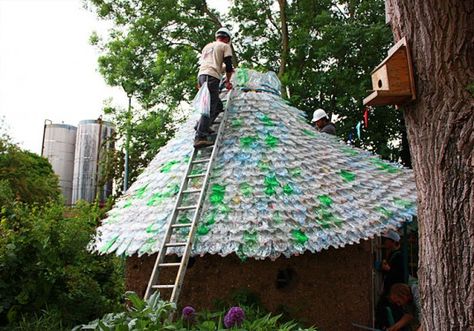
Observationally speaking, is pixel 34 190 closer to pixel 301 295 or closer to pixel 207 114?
pixel 207 114

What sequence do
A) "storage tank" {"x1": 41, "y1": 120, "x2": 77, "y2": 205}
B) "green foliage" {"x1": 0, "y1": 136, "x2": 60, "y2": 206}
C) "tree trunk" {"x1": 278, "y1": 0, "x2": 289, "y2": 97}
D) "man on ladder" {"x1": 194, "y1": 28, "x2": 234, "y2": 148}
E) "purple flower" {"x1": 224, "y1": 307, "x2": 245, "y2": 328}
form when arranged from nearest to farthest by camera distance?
1. "purple flower" {"x1": 224, "y1": 307, "x2": 245, "y2": 328}
2. "man on ladder" {"x1": 194, "y1": 28, "x2": 234, "y2": 148}
3. "green foliage" {"x1": 0, "y1": 136, "x2": 60, "y2": 206}
4. "tree trunk" {"x1": 278, "y1": 0, "x2": 289, "y2": 97}
5. "storage tank" {"x1": 41, "y1": 120, "x2": 77, "y2": 205}

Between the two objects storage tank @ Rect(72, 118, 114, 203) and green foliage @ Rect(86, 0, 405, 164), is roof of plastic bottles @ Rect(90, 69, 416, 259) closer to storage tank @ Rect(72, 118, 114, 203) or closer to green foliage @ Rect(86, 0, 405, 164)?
green foliage @ Rect(86, 0, 405, 164)

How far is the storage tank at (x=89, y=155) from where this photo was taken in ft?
65.7

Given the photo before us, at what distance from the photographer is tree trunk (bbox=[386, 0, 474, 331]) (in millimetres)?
2996

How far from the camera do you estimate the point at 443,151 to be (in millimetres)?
3170

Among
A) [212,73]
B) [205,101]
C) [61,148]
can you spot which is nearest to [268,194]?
[205,101]

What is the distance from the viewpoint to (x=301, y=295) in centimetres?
570

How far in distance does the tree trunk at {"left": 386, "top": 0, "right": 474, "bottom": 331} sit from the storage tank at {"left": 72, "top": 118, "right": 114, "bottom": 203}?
17474mm

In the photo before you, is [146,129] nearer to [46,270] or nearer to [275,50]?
[275,50]

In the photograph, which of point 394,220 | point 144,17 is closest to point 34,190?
point 144,17

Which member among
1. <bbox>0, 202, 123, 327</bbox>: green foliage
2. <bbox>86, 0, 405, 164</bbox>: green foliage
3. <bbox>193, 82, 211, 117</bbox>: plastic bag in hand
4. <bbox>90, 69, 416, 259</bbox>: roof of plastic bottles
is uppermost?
<bbox>86, 0, 405, 164</bbox>: green foliage

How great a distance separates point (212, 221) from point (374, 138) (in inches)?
337

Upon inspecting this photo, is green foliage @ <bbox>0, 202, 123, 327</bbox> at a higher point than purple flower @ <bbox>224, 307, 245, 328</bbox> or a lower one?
higher

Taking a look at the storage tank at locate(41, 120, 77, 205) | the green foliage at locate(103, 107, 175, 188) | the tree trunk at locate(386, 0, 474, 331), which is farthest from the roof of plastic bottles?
the storage tank at locate(41, 120, 77, 205)
